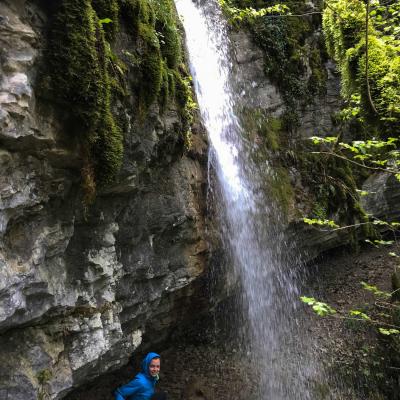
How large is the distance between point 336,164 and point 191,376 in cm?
642

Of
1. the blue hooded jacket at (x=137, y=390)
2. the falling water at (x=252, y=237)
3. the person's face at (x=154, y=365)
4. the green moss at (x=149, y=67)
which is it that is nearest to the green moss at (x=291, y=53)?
the falling water at (x=252, y=237)

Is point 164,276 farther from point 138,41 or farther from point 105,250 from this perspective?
point 138,41

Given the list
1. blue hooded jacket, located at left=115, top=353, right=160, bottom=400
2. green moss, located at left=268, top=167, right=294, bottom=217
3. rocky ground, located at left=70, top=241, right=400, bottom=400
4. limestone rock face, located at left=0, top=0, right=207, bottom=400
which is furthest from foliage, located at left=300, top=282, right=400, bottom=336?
green moss, located at left=268, top=167, right=294, bottom=217

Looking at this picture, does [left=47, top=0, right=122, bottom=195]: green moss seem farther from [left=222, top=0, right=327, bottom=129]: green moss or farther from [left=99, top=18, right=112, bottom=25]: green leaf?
[left=222, top=0, right=327, bottom=129]: green moss

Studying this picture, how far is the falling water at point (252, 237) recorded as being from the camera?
7.26 metres

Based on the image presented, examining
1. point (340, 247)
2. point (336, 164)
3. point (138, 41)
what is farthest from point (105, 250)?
point (340, 247)

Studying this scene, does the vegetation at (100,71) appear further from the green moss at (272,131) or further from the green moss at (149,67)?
the green moss at (272,131)

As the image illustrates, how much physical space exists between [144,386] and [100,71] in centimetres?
399

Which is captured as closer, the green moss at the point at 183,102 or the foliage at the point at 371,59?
the foliage at the point at 371,59

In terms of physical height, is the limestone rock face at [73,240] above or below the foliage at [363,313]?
above

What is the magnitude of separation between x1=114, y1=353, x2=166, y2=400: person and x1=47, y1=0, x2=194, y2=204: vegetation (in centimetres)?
261

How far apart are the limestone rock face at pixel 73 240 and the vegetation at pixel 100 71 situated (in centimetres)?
15

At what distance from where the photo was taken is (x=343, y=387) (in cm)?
735

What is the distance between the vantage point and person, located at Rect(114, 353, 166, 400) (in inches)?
196
